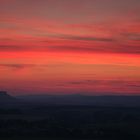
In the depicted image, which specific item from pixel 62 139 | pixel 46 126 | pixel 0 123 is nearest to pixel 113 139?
pixel 62 139

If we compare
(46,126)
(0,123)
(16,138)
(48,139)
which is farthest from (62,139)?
(0,123)

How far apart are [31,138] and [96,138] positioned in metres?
7.45

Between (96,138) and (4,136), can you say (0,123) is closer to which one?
(4,136)

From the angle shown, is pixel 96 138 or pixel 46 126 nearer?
pixel 96 138

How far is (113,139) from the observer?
181 ft

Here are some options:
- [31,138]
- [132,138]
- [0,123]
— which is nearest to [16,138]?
[31,138]

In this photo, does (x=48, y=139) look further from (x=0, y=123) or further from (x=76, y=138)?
(x=0, y=123)

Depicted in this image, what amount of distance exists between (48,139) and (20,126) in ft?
61.1

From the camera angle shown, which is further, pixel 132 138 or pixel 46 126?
pixel 46 126

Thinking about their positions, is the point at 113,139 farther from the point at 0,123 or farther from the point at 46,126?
the point at 0,123

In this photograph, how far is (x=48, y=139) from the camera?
53969mm

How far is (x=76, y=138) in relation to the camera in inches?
2207

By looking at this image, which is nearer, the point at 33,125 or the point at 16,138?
the point at 16,138

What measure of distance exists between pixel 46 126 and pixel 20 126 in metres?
4.37
